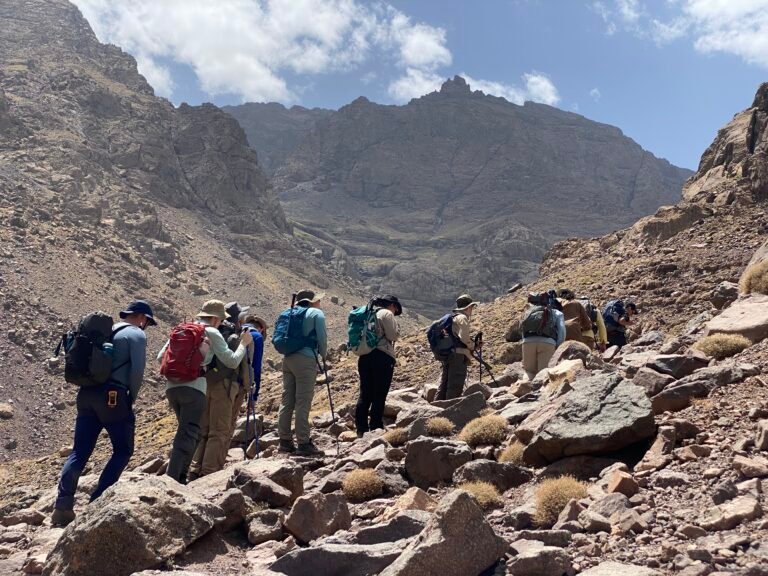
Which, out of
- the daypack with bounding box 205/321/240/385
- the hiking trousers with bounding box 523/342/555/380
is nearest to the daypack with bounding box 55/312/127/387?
→ the daypack with bounding box 205/321/240/385

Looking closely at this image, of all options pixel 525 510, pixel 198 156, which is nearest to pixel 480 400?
pixel 525 510

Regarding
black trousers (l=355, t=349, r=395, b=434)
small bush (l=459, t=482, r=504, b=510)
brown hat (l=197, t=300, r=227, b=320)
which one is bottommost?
small bush (l=459, t=482, r=504, b=510)

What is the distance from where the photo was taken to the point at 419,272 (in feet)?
646

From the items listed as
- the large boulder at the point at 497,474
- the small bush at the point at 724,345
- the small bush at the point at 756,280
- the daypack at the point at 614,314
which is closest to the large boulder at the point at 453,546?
the large boulder at the point at 497,474

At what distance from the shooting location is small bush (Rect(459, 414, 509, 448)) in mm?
7863

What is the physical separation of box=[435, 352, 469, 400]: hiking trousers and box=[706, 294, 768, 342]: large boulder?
3.62 metres

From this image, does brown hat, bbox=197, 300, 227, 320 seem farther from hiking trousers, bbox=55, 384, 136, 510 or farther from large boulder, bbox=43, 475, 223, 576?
large boulder, bbox=43, 475, 223, 576

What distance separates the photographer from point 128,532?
15.9ft

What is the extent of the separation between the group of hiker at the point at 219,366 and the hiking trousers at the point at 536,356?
2 cm

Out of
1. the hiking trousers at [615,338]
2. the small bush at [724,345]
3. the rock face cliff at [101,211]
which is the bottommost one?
the small bush at [724,345]

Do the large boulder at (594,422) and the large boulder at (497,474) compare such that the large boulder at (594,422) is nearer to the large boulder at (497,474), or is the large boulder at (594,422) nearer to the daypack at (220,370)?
the large boulder at (497,474)

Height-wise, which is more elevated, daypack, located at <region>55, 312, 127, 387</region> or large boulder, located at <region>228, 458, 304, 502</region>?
daypack, located at <region>55, 312, 127, 387</region>

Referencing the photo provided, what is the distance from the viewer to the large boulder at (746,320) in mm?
8594

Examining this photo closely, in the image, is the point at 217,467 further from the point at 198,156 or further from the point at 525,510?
the point at 198,156
